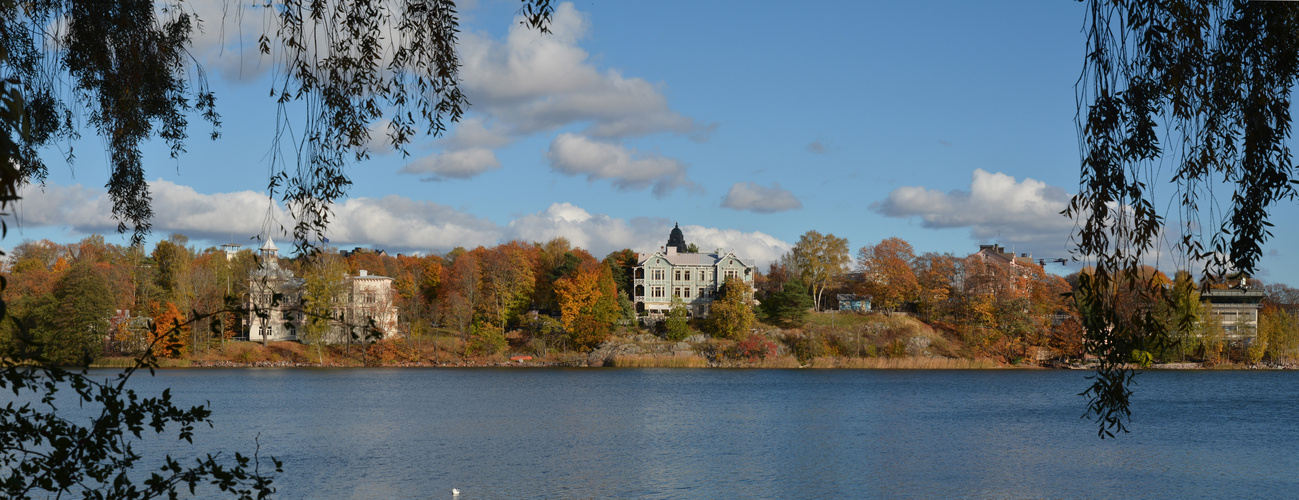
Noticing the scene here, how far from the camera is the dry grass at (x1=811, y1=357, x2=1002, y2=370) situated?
70125mm

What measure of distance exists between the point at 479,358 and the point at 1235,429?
5169cm

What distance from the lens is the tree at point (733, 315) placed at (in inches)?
2810

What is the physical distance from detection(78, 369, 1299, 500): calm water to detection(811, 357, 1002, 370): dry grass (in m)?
15.8

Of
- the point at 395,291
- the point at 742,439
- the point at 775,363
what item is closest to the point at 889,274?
the point at 775,363

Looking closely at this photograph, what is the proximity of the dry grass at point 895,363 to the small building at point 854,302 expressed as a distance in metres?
10.8

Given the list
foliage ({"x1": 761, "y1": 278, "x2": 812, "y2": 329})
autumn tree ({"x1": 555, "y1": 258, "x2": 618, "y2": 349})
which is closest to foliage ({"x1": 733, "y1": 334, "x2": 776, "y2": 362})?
foliage ({"x1": 761, "y1": 278, "x2": 812, "y2": 329})

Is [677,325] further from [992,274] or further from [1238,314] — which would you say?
[1238,314]

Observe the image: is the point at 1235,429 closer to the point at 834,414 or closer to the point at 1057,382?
the point at 834,414

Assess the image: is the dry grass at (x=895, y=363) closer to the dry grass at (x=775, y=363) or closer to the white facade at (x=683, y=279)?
the dry grass at (x=775, y=363)

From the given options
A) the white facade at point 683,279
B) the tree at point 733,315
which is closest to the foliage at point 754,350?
the tree at point 733,315

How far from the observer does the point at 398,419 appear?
3450 centimetres

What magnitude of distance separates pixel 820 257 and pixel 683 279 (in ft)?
41.6

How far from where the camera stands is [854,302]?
273ft

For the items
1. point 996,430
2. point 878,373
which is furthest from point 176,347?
point 878,373
